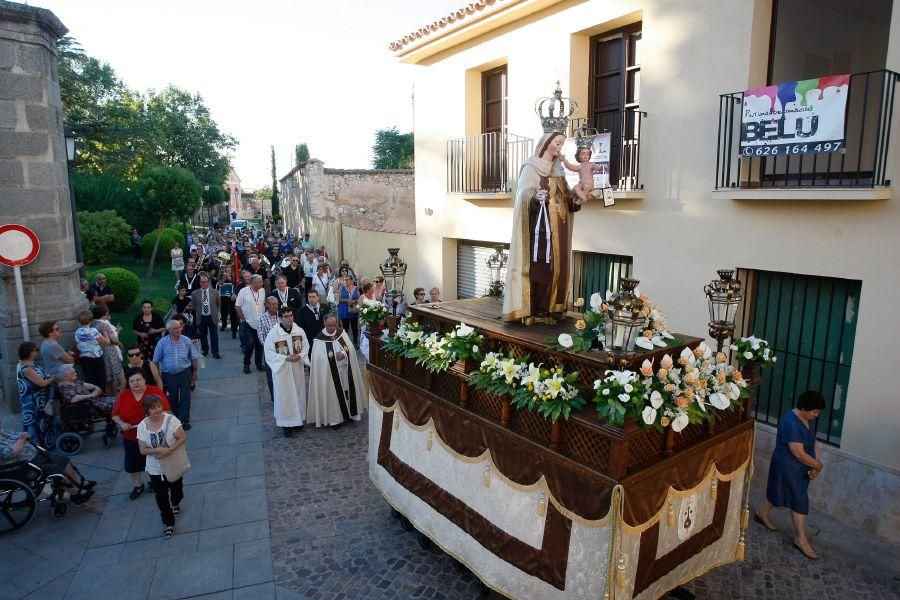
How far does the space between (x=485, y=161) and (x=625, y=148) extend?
3613 millimetres

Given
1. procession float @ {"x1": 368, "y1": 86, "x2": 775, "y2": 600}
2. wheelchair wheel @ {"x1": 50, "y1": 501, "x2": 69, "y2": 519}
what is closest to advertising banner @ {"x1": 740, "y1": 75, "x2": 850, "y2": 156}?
procession float @ {"x1": 368, "y1": 86, "x2": 775, "y2": 600}

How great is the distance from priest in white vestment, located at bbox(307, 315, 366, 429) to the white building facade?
4154 mm

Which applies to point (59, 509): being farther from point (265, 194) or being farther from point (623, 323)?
point (265, 194)

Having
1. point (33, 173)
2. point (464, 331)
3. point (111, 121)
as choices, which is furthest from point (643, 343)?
point (111, 121)

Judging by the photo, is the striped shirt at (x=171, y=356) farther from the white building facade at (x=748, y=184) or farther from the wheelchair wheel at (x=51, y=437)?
the white building facade at (x=748, y=184)

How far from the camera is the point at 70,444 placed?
27.0ft

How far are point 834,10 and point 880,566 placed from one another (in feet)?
25.0

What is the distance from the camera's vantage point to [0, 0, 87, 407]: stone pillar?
892 cm

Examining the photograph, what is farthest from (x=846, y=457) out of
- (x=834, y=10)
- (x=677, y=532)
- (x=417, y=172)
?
(x=417, y=172)

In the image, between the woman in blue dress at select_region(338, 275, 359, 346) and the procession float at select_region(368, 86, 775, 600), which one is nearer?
the procession float at select_region(368, 86, 775, 600)

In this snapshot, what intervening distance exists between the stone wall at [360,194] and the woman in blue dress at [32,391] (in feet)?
67.4

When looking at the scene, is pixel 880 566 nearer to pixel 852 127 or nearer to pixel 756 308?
pixel 756 308

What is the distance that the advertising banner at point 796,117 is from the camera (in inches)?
248

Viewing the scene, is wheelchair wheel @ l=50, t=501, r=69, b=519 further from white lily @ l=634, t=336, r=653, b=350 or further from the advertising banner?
the advertising banner
